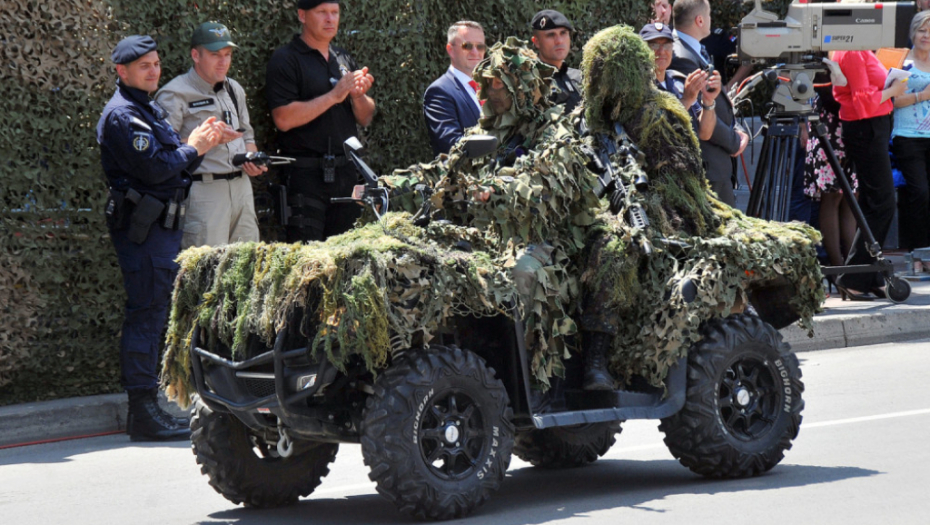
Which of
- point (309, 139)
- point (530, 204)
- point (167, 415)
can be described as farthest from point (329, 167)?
point (530, 204)

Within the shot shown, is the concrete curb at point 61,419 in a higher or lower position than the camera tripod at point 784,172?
lower

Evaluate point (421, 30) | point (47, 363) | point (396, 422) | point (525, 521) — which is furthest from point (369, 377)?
point (421, 30)

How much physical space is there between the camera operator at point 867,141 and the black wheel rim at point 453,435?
6.78 meters

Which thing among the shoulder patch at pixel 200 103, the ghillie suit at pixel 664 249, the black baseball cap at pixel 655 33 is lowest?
the ghillie suit at pixel 664 249

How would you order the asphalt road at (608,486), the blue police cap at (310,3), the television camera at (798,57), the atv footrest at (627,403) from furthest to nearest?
the television camera at (798,57), the blue police cap at (310,3), the atv footrest at (627,403), the asphalt road at (608,486)

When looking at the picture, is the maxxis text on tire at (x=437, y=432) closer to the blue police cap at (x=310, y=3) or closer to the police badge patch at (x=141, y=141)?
the police badge patch at (x=141, y=141)

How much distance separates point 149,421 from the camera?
8875 mm

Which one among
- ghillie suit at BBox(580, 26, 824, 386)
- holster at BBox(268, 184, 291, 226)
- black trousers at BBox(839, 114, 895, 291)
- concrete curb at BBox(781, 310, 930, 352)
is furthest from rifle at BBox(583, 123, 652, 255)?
black trousers at BBox(839, 114, 895, 291)

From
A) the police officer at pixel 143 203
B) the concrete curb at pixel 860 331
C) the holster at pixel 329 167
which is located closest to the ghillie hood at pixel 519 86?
the police officer at pixel 143 203

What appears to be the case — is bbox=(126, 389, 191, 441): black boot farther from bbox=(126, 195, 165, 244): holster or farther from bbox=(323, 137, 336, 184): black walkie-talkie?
bbox=(323, 137, 336, 184): black walkie-talkie

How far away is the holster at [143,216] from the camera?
8.77m

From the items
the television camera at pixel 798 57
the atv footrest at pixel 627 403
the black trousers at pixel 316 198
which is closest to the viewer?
the atv footrest at pixel 627 403

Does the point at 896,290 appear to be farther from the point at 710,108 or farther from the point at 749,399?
the point at 749,399

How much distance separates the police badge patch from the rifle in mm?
2909
